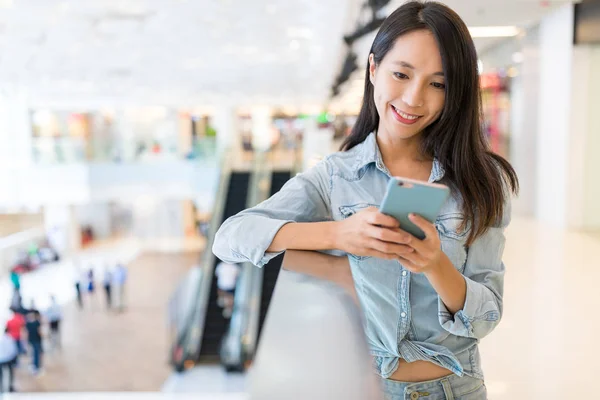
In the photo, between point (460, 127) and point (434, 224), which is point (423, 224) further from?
point (460, 127)

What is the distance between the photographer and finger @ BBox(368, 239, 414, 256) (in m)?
1.04

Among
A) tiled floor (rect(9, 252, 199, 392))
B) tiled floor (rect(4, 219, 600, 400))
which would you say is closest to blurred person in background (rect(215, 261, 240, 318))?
tiled floor (rect(4, 219, 600, 400))

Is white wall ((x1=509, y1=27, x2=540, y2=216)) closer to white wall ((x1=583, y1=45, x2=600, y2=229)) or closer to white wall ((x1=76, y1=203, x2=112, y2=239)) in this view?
white wall ((x1=583, y1=45, x2=600, y2=229))

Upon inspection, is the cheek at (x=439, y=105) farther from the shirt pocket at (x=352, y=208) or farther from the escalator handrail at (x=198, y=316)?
the escalator handrail at (x=198, y=316)

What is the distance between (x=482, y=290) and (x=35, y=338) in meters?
12.4

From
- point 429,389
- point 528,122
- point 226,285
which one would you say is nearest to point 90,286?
point 226,285

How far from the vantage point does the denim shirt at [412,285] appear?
1261 millimetres

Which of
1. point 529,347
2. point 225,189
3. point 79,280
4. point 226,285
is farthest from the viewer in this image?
point 79,280

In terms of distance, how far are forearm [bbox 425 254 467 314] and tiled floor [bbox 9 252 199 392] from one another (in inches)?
480

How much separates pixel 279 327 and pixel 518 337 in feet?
10.4

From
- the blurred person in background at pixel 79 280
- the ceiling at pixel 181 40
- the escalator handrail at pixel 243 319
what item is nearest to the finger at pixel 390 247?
the ceiling at pixel 181 40

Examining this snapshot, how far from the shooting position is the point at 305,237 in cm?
127

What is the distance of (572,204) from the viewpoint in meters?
7.57

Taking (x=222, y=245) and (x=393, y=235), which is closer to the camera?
(x=393, y=235)
